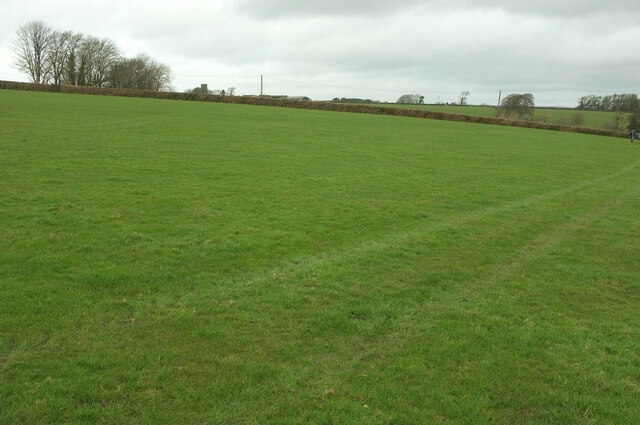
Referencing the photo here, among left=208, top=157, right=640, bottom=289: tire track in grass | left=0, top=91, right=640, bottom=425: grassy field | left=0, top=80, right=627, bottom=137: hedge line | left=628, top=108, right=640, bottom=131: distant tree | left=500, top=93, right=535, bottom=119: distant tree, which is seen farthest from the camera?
left=500, top=93, right=535, bottom=119: distant tree

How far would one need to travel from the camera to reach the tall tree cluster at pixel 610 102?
91.6 metres

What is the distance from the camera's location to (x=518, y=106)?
82625 mm

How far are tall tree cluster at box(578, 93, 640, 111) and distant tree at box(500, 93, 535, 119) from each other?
19.3 meters

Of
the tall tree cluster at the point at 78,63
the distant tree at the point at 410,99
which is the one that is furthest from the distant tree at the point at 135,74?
the distant tree at the point at 410,99

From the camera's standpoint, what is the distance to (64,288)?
7012 mm

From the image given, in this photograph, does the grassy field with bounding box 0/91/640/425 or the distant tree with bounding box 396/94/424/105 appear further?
the distant tree with bounding box 396/94/424/105

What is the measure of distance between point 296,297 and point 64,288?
3.58 m

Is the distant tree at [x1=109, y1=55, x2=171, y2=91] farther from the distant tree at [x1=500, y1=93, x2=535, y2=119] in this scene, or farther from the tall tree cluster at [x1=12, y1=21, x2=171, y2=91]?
the distant tree at [x1=500, y1=93, x2=535, y2=119]

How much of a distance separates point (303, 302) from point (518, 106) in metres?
86.3

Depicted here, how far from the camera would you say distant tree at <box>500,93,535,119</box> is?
80.1m

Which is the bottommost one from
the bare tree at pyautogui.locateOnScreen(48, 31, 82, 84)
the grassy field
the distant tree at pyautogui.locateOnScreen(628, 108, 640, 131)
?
the grassy field

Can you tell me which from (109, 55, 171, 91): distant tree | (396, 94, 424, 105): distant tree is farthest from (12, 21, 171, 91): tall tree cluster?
(396, 94, 424, 105): distant tree

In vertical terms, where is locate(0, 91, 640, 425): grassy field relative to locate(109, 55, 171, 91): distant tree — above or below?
below

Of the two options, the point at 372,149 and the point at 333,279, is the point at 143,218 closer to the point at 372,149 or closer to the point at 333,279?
the point at 333,279
